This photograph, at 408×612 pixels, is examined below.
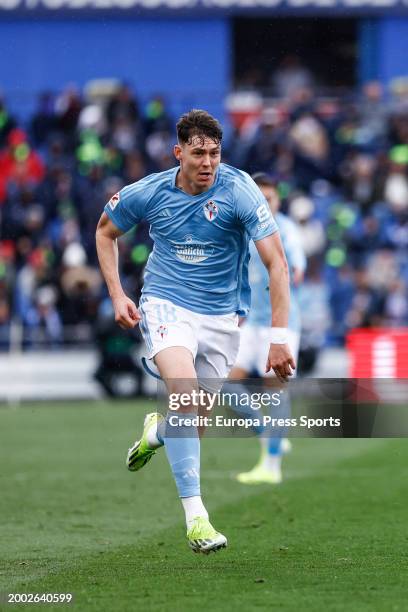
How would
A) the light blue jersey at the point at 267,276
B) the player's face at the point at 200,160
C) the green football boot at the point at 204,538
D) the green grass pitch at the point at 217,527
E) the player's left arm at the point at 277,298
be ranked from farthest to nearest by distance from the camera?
the light blue jersey at the point at 267,276 < the player's face at the point at 200,160 < the player's left arm at the point at 277,298 < the green football boot at the point at 204,538 < the green grass pitch at the point at 217,527

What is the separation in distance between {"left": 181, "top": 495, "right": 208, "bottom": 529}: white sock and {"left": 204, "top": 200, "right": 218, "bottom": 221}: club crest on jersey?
1.46 metres

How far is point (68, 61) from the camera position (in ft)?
87.8

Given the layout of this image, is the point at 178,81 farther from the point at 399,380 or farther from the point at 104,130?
the point at 399,380

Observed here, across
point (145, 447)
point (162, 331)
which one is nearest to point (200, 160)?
point (162, 331)

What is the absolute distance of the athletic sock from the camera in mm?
6863

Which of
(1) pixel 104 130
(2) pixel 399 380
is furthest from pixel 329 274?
(1) pixel 104 130

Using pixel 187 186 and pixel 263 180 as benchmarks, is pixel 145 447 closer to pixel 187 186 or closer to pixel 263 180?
pixel 187 186

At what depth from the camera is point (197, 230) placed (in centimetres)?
718

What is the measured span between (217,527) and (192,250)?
6.60 feet

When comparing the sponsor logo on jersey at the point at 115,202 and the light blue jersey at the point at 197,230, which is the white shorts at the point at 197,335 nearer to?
the light blue jersey at the point at 197,230

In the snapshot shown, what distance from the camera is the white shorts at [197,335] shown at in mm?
7184

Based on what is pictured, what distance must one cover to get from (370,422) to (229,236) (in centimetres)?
560

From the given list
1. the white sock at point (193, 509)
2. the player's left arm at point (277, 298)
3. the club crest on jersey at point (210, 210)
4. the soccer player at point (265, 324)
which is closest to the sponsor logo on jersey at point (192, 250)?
the club crest on jersey at point (210, 210)

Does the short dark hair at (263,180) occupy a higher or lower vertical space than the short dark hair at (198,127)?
lower
